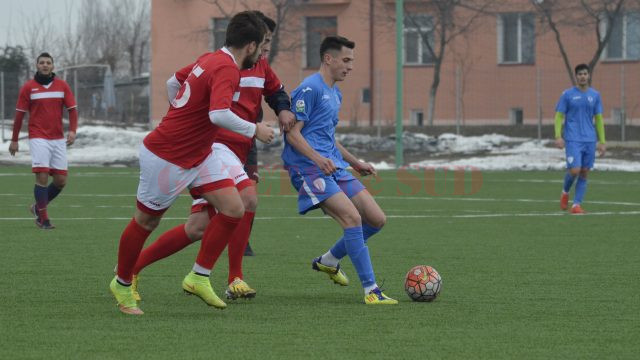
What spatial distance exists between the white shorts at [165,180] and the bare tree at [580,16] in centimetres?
2892

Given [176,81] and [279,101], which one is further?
[279,101]

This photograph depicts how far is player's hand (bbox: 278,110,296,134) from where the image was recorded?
8750 millimetres

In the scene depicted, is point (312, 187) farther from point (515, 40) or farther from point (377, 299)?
point (515, 40)

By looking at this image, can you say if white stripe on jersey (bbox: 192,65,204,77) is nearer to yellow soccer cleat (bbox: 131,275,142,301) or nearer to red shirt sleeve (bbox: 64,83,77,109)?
yellow soccer cleat (bbox: 131,275,142,301)

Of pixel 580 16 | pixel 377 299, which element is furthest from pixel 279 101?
pixel 580 16

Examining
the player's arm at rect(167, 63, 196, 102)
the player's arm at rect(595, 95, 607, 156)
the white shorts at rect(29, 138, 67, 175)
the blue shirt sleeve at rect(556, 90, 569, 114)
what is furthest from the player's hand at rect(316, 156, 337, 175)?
the player's arm at rect(595, 95, 607, 156)

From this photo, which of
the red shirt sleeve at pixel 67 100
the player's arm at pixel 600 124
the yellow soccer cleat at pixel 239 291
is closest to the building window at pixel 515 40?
the player's arm at pixel 600 124

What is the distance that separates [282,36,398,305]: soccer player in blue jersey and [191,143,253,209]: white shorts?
1.11 feet

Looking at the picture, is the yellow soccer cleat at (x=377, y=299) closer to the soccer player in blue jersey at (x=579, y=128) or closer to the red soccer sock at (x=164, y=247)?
the red soccer sock at (x=164, y=247)

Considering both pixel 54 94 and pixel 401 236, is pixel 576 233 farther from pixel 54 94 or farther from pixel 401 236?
pixel 54 94

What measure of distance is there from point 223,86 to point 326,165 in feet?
4.15

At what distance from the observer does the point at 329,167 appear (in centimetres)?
866

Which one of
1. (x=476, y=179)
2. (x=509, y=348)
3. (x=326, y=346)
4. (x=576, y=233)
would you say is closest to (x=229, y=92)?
(x=326, y=346)

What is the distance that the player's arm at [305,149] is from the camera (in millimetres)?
8656
